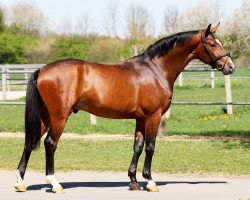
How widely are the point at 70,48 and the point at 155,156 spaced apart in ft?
143

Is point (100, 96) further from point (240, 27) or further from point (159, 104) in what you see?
point (240, 27)

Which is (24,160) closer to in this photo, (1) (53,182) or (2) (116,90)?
(1) (53,182)

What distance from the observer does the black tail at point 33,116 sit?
29.1 feet

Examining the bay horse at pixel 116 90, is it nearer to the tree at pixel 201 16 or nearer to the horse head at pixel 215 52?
the horse head at pixel 215 52

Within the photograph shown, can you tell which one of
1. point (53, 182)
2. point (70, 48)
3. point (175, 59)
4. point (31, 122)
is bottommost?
point (53, 182)

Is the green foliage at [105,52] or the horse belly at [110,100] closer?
the horse belly at [110,100]

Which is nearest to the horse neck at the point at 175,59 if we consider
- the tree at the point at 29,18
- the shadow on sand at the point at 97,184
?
the shadow on sand at the point at 97,184

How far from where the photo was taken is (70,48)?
5538cm

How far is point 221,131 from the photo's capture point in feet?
53.5

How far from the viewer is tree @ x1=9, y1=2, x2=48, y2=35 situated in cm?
8525

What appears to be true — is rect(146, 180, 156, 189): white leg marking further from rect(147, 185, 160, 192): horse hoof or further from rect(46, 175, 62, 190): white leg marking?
rect(46, 175, 62, 190): white leg marking

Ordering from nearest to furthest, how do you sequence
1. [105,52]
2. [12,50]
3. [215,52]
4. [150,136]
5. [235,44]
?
[150,136], [215,52], [105,52], [235,44], [12,50]

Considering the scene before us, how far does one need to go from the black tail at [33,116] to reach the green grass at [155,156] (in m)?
2.28

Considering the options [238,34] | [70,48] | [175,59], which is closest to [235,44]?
[238,34]
